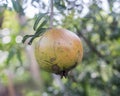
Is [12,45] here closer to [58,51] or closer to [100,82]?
[100,82]

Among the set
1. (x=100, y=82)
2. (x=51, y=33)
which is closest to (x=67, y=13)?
(x=100, y=82)

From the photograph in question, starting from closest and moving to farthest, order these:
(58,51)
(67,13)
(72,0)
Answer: (58,51), (72,0), (67,13)

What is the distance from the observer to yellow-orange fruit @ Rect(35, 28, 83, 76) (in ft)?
3.62

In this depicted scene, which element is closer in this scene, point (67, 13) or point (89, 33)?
point (67, 13)

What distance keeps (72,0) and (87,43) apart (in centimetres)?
78

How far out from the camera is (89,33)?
243 cm

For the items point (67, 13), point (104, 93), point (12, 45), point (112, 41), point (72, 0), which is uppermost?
point (72, 0)

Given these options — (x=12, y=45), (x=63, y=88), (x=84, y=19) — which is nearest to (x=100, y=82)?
(x=63, y=88)

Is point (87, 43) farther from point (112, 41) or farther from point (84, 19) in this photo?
point (84, 19)

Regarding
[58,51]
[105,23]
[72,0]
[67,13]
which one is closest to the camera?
[58,51]

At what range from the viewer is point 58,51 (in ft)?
3.63

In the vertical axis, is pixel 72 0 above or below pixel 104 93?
above

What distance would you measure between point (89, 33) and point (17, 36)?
1.77ft

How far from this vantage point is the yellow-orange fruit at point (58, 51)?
110 cm
